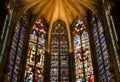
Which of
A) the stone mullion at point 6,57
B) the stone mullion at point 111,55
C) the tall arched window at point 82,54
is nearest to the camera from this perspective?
the stone mullion at point 111,55

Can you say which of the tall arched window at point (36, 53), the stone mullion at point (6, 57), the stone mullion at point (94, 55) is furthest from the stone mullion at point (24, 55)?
the stone mullion at point (94, 55)

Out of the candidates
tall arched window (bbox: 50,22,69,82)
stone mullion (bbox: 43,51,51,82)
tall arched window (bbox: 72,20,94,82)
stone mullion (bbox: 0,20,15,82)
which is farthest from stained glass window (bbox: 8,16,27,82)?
tall arched window (bbox: 72,20,94,82)

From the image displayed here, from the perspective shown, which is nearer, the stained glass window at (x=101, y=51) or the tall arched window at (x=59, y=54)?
the stained glass window at (x=101, y=51)

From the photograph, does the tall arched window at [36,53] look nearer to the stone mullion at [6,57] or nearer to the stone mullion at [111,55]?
the stone mullion at [6,57]

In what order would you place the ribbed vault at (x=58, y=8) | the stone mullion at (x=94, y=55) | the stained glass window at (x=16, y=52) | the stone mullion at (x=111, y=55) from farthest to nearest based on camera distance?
the ribbed vault at (x=58, y=8) < the stone mullion at (x=94, y=55) < the stained glass window at (x=16, y=52) < the stone mullion at (x=111, y=55)

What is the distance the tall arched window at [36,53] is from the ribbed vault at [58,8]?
0.57 meters

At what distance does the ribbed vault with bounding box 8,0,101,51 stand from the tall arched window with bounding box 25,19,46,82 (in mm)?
568

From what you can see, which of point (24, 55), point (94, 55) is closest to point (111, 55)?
point (94, 55)

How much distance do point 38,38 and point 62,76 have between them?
3450 millimetres

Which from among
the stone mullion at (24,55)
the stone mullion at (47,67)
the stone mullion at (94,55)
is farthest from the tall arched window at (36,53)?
the stone mullion at (94,55)

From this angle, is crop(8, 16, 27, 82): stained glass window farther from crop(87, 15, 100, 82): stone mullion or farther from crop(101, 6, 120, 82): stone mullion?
crop(101, 6, 120, 82): stone mullion

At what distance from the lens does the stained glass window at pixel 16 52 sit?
1402 cm

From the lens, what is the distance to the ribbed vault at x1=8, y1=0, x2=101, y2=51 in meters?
16.9

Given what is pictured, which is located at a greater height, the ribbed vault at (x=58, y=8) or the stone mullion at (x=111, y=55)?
the ribbed vault at (x=58, y=8)
